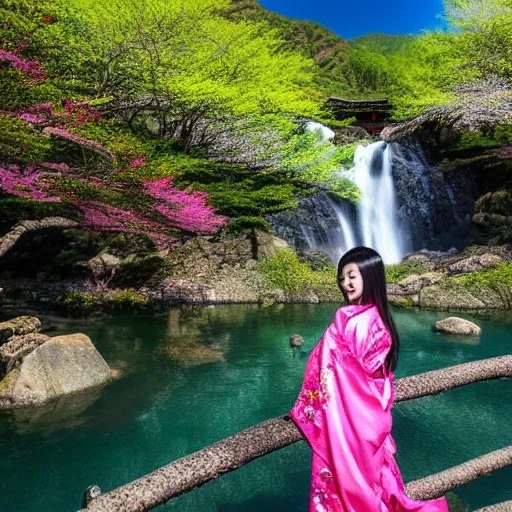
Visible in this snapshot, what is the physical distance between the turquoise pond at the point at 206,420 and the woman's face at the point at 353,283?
313 centimetres

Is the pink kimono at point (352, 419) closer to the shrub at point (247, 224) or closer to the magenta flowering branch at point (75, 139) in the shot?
the magenta flowering branch at point (75, 139)

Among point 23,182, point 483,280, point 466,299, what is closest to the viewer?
point 23,182

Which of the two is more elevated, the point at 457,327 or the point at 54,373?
the point at 54,373

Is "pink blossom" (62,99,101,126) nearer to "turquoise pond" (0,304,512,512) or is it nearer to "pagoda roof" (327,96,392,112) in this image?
"turquoise pond" (0,304,512,512)

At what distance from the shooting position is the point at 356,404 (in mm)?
2127

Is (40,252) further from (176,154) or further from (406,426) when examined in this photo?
(406,426)

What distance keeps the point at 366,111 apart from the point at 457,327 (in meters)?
20.7

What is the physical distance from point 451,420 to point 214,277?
10.4 meters

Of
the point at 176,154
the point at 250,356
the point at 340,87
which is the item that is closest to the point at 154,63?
the point at 176,154

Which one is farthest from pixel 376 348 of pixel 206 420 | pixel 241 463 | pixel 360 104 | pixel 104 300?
pixel 360 104

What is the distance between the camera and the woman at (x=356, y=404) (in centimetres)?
209

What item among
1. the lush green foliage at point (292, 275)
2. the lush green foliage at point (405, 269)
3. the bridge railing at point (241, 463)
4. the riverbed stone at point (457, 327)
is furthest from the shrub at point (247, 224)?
the bridge railing at point (241, 463)

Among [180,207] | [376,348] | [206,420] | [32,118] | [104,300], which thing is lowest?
[206,420]

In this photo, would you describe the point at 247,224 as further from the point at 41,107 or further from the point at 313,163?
the point at 41,107
